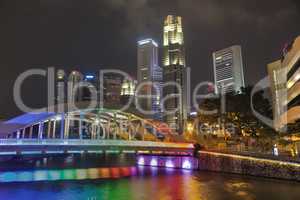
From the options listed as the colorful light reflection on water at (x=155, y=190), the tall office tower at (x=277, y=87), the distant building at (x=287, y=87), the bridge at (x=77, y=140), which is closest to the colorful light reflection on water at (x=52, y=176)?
the bridge at (x=77, y=140)

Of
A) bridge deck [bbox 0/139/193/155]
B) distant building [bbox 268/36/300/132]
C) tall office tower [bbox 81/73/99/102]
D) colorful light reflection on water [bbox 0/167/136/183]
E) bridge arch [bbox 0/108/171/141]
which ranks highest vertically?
tall office tower [bbox 81/73/99/102]

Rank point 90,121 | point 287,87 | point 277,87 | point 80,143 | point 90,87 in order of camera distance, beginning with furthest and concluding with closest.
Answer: point 90,87 < point 90,121 < point 277,87 < point 287,87 < point 80,143

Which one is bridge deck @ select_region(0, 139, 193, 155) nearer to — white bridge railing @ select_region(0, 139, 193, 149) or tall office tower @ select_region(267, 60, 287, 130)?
white bridge railing @ select_region(0, 139, 193, 149)

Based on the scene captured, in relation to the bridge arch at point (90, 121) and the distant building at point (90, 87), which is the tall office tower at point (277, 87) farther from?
the distant building at point (90, 87)

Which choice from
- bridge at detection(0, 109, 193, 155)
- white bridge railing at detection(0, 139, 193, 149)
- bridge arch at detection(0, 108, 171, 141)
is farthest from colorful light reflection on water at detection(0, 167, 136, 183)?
bridge arch at detection(0, 108, 171, 141)

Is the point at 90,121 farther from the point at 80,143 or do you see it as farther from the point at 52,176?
the point at 80,143

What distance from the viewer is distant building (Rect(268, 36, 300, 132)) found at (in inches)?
2069

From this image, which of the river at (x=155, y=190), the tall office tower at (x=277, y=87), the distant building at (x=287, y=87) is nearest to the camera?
the river at (x=155, y=190)

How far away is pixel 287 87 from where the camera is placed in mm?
60438

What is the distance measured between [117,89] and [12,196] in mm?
153121

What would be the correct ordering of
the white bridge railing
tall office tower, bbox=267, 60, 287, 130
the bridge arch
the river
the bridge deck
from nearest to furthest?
the river → the white bridge railing → the bridge deck → the bridge arch → tall office tower, bbox=267, 60, 287, 130

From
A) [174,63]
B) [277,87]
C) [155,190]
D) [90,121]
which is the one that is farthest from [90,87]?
[155,190]

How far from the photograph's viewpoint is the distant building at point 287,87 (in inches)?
2069

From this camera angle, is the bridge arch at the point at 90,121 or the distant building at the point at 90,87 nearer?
the bridge arch at the point at 90,121
